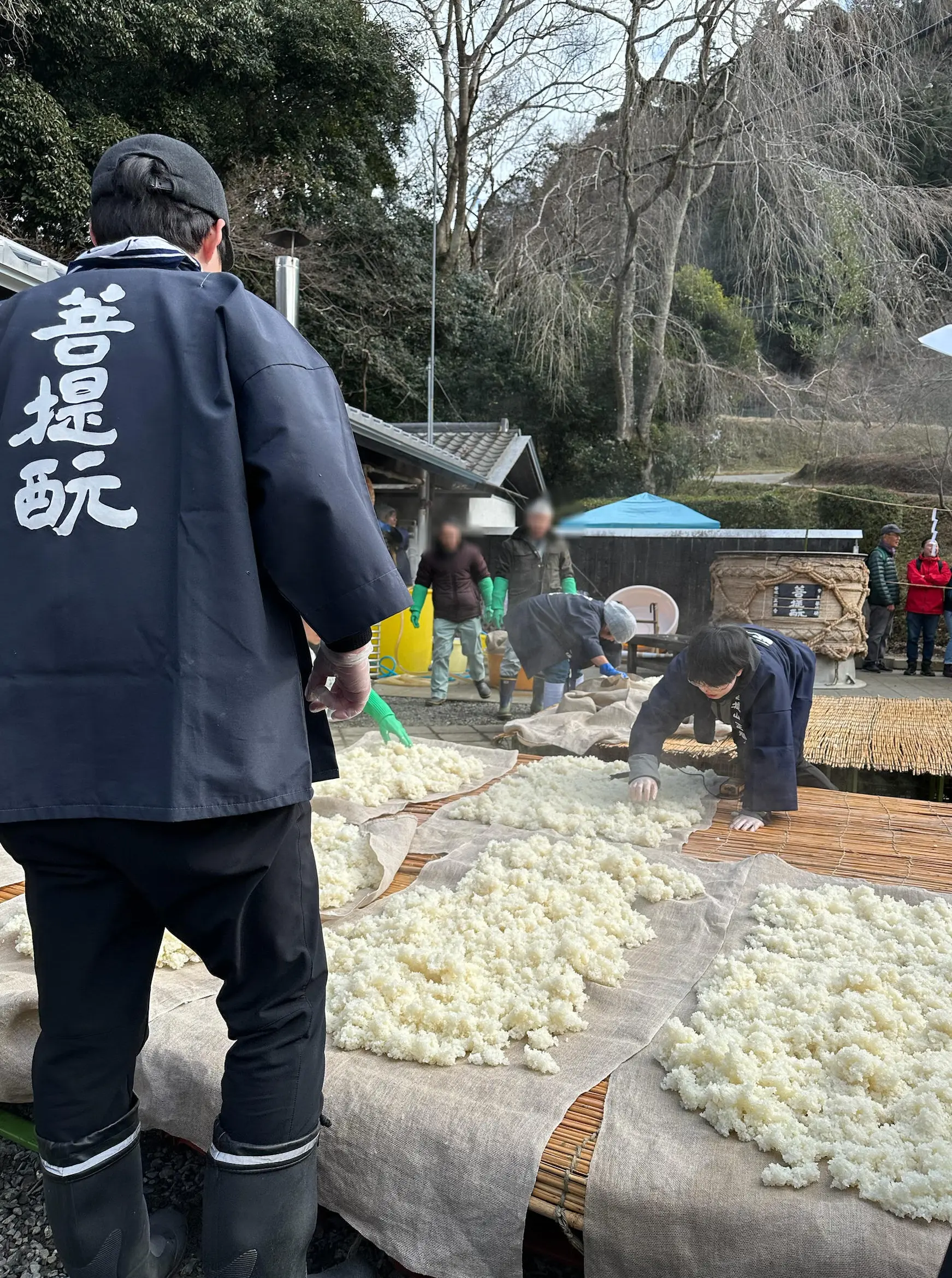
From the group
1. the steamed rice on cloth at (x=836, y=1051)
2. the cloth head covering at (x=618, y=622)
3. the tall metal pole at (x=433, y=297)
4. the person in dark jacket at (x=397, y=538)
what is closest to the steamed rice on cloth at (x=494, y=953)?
the steamed rice on cloth at (x=836, y=1051)

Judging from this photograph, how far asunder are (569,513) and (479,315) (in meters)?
11.9

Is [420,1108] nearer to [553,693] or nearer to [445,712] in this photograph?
[553,693]

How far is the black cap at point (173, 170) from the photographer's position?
130 cm

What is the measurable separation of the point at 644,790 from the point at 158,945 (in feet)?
7.65

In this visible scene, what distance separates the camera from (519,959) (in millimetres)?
2074

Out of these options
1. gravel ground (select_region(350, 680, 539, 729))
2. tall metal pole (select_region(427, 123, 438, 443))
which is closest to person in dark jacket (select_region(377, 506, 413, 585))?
gravel ground (select_region(350, 680, 539, 729))

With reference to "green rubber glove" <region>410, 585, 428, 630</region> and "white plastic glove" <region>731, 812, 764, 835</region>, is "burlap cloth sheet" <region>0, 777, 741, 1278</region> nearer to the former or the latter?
"white plastic glove" <region>731, 812, 764, 835</region>

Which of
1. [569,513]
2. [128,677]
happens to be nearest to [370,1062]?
[128,677]

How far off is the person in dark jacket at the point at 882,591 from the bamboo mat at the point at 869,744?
558 centimetres

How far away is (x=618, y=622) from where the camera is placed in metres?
6.15

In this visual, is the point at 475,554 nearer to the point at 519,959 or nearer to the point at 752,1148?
the point at 519,959

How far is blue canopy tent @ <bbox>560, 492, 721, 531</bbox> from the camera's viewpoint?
11.3 meters

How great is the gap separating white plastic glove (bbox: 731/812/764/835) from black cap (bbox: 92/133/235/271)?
266 cm

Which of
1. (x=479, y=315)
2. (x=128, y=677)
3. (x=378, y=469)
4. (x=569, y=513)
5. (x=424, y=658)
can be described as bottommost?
(x=424, y=658)
